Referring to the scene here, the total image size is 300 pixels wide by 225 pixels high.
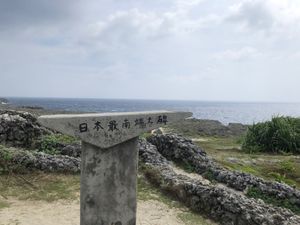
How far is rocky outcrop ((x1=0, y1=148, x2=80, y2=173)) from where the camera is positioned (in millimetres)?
13820

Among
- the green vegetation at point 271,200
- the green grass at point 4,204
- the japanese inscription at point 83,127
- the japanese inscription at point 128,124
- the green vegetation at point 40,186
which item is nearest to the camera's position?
the japanese inscription at point 83,127

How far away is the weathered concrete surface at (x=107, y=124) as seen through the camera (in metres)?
6.85

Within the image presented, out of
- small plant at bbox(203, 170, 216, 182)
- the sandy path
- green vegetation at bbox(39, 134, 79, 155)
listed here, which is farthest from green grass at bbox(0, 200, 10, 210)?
small plant at bbox(203, 170, 216, 182)

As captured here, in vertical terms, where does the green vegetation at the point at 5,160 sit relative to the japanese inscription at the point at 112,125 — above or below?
below

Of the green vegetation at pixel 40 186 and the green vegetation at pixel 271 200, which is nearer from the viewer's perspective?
the green vegetation at pixel 40 186

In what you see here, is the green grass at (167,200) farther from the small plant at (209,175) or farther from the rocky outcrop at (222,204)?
the small plant at (209,175)

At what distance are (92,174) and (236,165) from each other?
12.8 meters

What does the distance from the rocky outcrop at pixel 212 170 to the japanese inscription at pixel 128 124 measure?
23.1 ft

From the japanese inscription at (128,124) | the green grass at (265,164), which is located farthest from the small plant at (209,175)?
the japanese inscription at (128,124)

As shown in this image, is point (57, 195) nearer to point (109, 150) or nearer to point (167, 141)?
point (109, 150)

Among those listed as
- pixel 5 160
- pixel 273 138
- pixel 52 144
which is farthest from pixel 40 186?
Result: pixel 273 138

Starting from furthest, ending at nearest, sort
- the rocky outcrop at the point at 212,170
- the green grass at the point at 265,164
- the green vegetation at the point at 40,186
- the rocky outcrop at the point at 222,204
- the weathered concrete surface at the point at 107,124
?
the green grass at the point at 265,164, the rocky outcrop at the point at 212,170, the green vegetation at the point at 40,186, the rocky outcrop at the point at 222,204, the weathered concrete surface at the point at 107,124

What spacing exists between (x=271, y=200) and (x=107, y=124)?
7822mm

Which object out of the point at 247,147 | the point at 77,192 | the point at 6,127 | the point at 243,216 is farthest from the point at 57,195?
the point at 247,147
